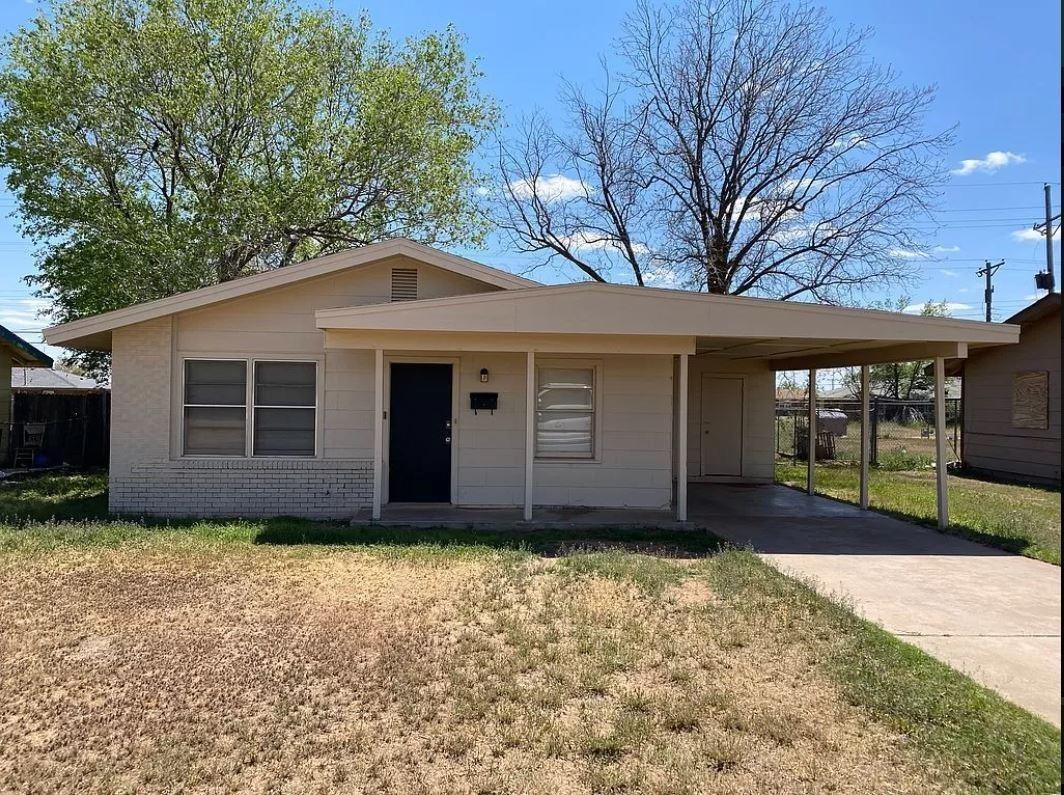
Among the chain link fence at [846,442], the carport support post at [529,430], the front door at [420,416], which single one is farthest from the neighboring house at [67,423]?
the chain link fence at [846,442]

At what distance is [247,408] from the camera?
9.77m

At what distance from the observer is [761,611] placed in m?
5.68

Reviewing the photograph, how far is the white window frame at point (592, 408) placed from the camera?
10094mm

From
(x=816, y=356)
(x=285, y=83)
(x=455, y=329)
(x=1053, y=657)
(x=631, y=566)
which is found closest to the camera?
(x=1053, y=657)

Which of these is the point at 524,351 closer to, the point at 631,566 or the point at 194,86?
the point at 631,566

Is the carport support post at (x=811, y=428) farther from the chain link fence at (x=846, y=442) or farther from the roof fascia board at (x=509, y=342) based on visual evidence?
the roof fascia board at (x=509, y=342)

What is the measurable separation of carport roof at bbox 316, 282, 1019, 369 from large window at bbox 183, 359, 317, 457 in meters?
1.66

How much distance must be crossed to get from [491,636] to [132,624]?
2.64m

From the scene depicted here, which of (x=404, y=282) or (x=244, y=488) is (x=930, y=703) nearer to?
(x=404, y=282)

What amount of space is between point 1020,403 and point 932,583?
1125cm

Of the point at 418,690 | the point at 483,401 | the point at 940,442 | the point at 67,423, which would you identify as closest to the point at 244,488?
the point at 483,401

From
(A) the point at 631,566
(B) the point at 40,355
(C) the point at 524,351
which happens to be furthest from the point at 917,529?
(B) the point at 40,355

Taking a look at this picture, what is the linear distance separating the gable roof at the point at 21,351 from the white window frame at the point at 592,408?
483 inches

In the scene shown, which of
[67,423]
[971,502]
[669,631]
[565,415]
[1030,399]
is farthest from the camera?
[67,423]
